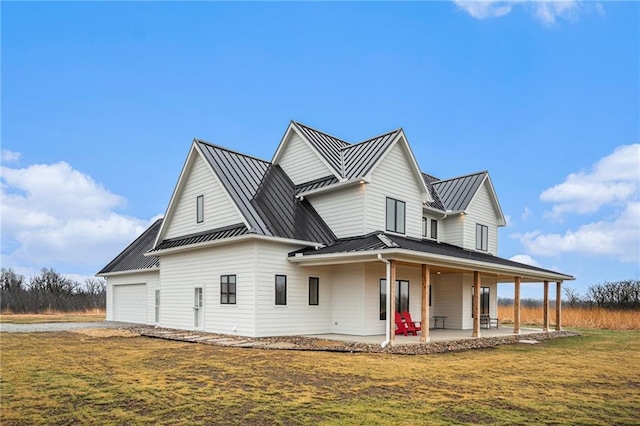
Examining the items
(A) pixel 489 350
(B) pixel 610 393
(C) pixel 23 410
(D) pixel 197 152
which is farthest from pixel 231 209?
(B) pixel 610 393

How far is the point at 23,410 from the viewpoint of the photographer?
6918 millimetres

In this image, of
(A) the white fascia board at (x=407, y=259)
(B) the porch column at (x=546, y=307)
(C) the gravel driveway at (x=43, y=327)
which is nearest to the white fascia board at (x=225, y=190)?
(A) the white fascia board at (x=407, y=259)

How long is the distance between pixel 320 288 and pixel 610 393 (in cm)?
1098

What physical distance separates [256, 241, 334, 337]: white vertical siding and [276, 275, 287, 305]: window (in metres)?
0.13

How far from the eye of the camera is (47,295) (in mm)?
41406

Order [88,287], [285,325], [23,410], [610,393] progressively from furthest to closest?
[88,287]
[285,325]
[610,393]
[23,410]

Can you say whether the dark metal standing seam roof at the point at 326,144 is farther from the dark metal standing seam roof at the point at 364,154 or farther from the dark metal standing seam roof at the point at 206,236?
the dark metal standing seam roof at the point at 206,236

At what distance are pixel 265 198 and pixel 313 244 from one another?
9.22ft

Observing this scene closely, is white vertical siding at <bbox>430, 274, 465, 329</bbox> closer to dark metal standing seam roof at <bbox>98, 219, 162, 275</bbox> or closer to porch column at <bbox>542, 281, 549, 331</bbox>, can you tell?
porch column at <bbox>542, 281, 549, 331</bbox>

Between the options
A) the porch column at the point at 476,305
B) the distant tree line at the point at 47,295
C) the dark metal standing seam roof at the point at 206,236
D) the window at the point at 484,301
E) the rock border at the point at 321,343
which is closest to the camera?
the rock border at the point at 321,343

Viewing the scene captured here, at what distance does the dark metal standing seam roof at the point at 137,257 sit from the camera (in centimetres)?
2607

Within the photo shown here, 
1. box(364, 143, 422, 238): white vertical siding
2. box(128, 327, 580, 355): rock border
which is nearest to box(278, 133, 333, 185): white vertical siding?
box(364, 143, 422, 238): white vertical siding

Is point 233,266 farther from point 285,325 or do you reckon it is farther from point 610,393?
point 610,393

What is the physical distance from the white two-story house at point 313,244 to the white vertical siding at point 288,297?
4 centimetres
